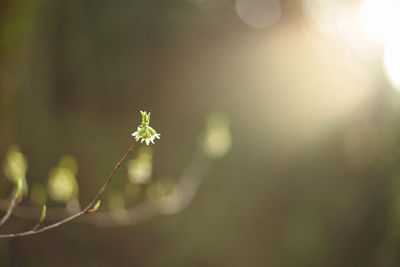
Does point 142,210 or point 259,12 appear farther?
point 259,12

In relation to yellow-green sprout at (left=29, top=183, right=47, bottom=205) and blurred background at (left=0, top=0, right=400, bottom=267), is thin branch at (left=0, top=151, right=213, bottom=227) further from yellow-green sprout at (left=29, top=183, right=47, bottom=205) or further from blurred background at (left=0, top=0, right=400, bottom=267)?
yellow-green sprout at (left=29, top=183, right=47, bottom=205)

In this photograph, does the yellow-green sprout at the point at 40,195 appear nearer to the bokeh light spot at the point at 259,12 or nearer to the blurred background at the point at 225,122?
the blurred background at the point at 225,122

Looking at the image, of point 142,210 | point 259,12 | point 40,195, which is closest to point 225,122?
point 142,210

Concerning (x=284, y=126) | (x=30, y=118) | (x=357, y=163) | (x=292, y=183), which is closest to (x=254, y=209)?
(x=292, y=183)

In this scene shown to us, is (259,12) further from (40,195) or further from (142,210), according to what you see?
(40,195)

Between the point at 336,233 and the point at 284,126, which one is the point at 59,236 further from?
the point at 336,233

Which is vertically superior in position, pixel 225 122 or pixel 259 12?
Result: pixel 259 12

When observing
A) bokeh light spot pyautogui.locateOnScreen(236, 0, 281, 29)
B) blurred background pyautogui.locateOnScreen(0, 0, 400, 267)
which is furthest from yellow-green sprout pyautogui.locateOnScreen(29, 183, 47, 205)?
bokeh light spot pyautogui.locateOnScreen(236, 0, 281, 29)

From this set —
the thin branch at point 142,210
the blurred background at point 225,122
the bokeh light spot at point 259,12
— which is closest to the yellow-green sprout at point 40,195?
the thin branch at point 142,210
